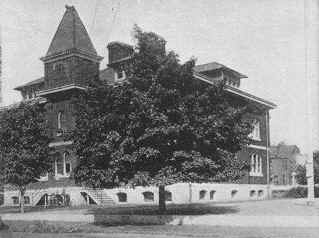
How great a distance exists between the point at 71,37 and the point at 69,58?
5.11 feet

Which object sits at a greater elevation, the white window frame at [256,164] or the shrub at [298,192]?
the white window frame at [256,164]

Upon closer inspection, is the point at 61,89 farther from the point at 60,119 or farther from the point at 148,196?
the point at 148,196

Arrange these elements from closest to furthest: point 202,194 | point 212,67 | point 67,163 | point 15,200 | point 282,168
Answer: point 202,194
point 67,163
point 212,67
point 15,200
point 282,168

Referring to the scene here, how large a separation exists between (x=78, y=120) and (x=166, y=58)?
13.6 feet

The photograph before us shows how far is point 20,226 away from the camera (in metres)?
21.7

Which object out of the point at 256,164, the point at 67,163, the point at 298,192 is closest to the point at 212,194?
the point at 298,192

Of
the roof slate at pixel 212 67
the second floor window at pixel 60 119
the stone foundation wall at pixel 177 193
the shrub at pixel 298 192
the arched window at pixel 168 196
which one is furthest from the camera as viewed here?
the roof slate at pixel 212 67

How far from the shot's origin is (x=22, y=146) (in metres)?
28.3

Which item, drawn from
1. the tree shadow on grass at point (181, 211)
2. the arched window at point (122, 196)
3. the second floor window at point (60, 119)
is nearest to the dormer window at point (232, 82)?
the arched window at point (122, 196)

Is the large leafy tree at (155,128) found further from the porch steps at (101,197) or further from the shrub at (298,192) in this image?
the shrub at (298,192)

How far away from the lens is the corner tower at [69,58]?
118ft

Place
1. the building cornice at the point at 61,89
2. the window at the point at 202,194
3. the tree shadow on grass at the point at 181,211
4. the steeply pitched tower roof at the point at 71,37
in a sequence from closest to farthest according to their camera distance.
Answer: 1. the tree shadow on grass at the point at 181,211
2. the building cornice at the point at 61,89
3. the window at the point at 202,194
4. the steeply pitched tower roof at the point at 71,37

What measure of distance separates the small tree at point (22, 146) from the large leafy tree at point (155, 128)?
8508 millimetres

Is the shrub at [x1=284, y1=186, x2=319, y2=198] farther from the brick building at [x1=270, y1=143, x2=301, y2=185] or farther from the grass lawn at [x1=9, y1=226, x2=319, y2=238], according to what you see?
the brick building at [x1=270, y1=143, x2=301, y2=185]
